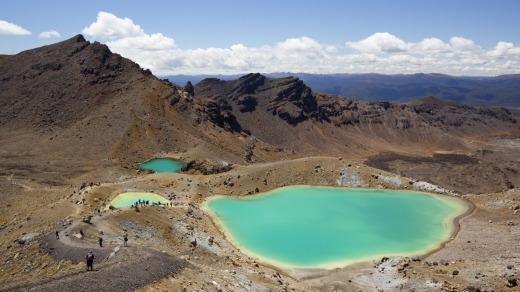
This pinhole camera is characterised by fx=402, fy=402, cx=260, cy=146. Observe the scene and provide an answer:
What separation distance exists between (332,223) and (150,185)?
31.8m

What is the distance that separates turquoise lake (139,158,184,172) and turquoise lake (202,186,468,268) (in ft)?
130

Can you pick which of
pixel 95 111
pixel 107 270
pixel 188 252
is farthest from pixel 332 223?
pixel 95 111

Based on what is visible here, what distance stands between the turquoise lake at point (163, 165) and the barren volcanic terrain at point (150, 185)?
276 centimetres

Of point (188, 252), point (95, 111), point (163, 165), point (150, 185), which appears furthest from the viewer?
point (95, 111)

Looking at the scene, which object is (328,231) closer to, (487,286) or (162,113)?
(487,286)

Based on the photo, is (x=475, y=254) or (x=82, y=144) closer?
(x=475, y=254)

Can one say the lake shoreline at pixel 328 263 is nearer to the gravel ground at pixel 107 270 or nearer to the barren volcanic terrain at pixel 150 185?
the barren volcanic terrain at pixel 150 185

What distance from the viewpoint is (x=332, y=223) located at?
2218 inches

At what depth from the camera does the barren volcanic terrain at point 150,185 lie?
3319 centimetres

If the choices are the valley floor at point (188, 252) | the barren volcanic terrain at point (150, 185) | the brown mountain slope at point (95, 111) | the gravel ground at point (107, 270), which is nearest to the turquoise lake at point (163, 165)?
the barren volcanic terrain at point (150, 185)

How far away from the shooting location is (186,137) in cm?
12400

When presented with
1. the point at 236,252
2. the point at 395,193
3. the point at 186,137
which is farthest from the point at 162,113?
the point at 236,252

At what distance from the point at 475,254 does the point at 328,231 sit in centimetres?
1722

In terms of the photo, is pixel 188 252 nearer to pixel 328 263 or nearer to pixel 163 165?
pixel 328 263
